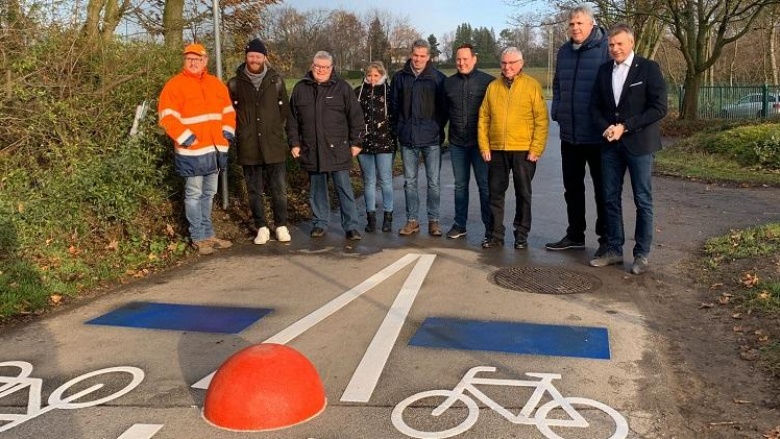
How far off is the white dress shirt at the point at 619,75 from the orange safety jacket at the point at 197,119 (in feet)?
12.4

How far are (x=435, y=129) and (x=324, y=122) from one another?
121 cm

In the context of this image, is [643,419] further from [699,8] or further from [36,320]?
[699,8]

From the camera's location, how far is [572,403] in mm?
3820

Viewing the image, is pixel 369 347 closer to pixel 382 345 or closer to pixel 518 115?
pixel 382 345

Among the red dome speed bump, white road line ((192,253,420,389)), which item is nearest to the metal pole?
white road line ((192,253,420,389))

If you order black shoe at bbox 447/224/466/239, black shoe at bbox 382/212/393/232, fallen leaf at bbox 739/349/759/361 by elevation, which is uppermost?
black shoe at bbox 382/212/393/232

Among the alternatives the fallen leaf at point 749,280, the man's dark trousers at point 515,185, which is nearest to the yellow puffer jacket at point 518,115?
the man's dark trousers at point 515,185

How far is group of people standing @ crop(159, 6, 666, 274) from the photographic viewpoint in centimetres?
639

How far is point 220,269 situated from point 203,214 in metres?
0.92

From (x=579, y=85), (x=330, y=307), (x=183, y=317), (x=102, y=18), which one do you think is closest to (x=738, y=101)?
(x=579, y=85)

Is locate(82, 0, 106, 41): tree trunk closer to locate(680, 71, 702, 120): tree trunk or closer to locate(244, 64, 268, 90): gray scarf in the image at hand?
locate(244, 64, 268, 90): gray scarf

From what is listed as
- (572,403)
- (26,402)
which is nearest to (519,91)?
(572,403)

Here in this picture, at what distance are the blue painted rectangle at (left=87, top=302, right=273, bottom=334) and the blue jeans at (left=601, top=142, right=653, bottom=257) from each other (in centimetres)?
328

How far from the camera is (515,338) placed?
4828 millimetres
